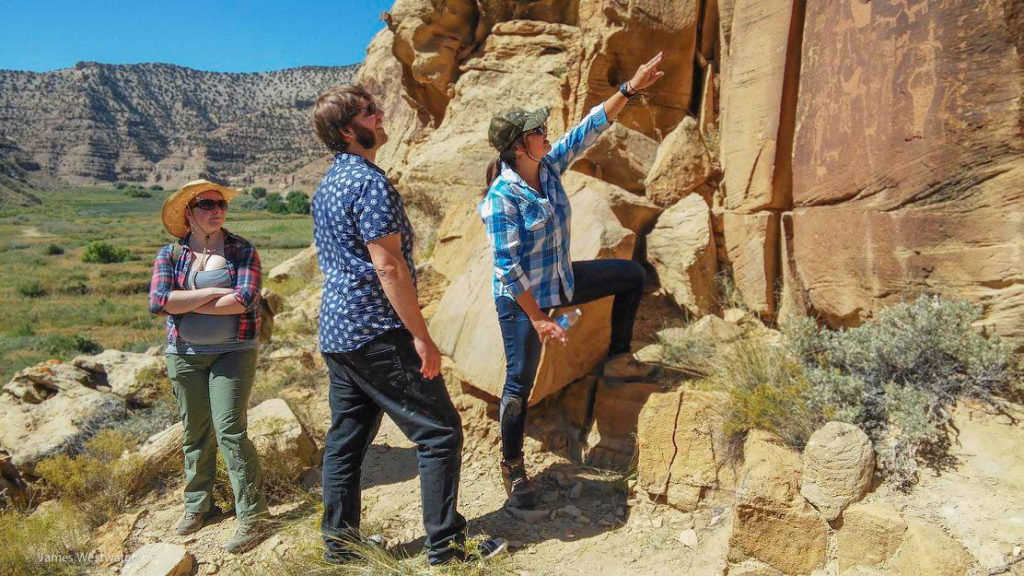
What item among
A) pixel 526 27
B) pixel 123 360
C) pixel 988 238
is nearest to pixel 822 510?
pixel 988 238

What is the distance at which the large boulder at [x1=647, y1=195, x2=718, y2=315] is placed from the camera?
181 inches

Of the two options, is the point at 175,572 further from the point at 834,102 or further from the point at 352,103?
the point at 834,102

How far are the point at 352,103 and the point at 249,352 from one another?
5.41 feet

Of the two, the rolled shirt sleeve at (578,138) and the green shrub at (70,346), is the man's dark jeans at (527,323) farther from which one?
the green shrub at (70,346)

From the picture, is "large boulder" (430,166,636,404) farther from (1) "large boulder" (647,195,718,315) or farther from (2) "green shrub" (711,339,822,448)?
(2) "green shrub" (711,339,822,448)

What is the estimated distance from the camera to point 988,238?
3.02 meters

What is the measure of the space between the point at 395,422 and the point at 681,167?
143 inches

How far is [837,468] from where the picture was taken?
102 inches

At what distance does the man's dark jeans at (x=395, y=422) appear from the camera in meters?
2.46

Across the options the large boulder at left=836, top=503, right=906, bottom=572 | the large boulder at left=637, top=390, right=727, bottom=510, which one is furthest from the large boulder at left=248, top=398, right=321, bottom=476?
the large boulder at left=836, top=503, right=906, bottom=572

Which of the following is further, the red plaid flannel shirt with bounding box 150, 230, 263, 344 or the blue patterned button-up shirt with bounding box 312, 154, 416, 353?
the red plaid flannel shirt with bounding box 150, 230, 263, 344

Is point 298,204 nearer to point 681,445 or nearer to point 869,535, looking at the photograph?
point 681,445

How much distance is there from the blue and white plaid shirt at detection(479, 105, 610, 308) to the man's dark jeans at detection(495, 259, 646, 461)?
0.42ft

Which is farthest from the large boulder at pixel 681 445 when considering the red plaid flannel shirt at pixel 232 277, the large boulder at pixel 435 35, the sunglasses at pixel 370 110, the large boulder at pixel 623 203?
the large boulder at pixel 435 35
